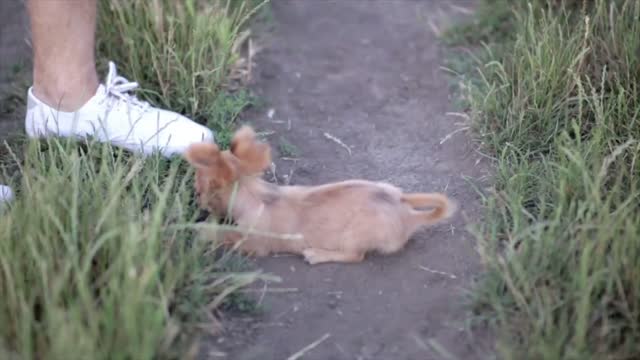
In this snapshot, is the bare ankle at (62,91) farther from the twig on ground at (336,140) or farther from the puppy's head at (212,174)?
the twig on ground at (336,140)

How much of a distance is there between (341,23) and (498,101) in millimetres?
1381

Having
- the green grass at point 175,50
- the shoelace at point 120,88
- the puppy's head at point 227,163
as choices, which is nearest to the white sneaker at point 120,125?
the shoelace at point 120,88

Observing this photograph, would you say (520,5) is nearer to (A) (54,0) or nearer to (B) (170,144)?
(B) (170,144)

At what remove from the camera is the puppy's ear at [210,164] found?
305cm

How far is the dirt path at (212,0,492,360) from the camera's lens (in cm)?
292

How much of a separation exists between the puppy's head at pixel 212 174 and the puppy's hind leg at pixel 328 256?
1.05 feet

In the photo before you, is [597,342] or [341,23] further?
[341,23]

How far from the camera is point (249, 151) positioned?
311 cm

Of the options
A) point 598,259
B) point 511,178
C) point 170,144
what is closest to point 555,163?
point 511,178

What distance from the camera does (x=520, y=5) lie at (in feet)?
14.9

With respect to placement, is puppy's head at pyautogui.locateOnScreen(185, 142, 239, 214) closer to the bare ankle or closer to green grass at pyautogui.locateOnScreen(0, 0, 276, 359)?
green grass at pyautogui.locateOnScreen(0, 0, 276, 359)

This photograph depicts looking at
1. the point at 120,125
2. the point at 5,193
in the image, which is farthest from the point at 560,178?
the point at 5,193

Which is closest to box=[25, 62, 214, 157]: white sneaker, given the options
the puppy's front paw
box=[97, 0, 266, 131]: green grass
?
box=[97, 0, 266, 131]: green grass

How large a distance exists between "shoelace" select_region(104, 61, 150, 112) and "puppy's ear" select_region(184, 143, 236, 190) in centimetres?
75
